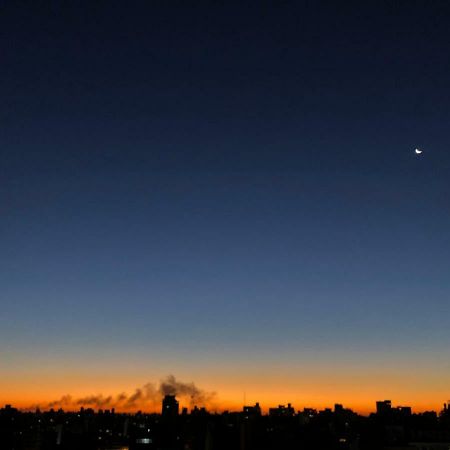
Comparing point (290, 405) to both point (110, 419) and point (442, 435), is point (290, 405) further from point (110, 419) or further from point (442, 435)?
point (442, 435)

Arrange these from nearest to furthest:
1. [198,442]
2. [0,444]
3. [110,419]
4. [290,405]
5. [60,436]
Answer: [198,442] < [0,444] < [60,436] < [110,419] < [290,405]

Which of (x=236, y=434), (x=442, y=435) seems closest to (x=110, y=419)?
(x=236, y=434)

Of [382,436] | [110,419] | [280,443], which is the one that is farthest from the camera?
[110,419]

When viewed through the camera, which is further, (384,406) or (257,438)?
(384,406)

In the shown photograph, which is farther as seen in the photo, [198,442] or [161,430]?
[161,430]

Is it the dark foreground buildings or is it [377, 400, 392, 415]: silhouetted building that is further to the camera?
[377, 400, 392, 415]: silhouetted building

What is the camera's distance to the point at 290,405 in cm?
17588

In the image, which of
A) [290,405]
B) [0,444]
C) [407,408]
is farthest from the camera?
[290,405]

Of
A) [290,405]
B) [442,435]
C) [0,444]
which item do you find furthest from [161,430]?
[290,405]

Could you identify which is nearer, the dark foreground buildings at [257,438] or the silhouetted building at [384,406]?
the dark foreground buildings at [257,438]

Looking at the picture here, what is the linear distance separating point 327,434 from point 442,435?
14803mm

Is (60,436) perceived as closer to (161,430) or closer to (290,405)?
(161,430)

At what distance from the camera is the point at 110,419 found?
142 metres

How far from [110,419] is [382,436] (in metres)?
83.0
